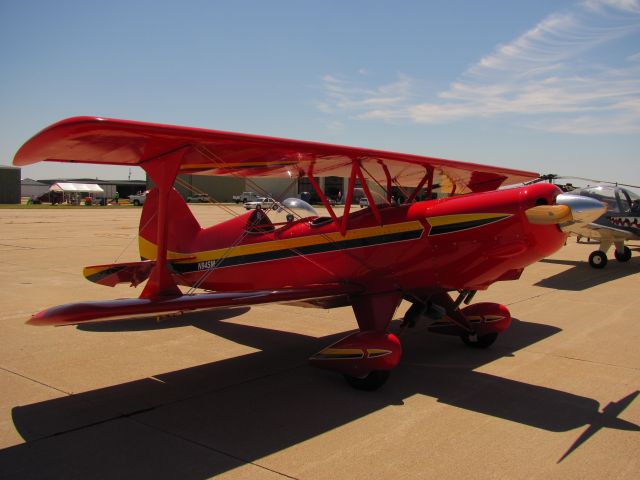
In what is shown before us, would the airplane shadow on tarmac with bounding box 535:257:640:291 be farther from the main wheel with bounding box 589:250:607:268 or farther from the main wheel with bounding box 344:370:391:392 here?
the main wheel with bounding box 344:370:391:392

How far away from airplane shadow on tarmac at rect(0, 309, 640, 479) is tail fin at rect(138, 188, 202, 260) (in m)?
2.32

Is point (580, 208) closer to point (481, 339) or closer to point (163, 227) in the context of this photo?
point (481, 339)

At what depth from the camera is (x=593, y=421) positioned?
4.47 metres

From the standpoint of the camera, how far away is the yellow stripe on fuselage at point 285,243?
5.94 m

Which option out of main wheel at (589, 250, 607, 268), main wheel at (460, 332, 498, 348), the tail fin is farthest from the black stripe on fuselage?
main wheel at (589, 250, 607, 268)

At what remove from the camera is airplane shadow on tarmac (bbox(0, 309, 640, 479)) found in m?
3.69

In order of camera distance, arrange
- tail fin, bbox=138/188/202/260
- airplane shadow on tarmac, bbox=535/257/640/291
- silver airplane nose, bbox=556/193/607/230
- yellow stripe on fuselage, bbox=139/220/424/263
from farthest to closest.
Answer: airplane shadow on tarmac, bbox=535/257/640/291 → tail fin, bbox=138/188/202/260 → yellow stripe on fuselage, bbox=139/220/424/263 → silver airplane nose, bbox=556/193/607/230

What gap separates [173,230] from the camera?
8.02 m

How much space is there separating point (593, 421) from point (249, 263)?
4.32m

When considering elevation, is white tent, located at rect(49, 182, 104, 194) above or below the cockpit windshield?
below

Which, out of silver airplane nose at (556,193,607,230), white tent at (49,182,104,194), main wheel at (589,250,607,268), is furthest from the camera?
white tent at (49,182,104,194)

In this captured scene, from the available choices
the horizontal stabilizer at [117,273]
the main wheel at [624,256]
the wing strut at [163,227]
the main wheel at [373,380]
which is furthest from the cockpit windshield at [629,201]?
the wing strut at [163,227]

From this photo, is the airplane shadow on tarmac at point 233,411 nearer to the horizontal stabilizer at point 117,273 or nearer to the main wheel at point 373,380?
the main wheel at point 373,380

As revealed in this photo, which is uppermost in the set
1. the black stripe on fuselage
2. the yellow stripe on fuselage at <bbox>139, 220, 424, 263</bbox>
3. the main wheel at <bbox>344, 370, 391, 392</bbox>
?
the black stripe on fuselage
